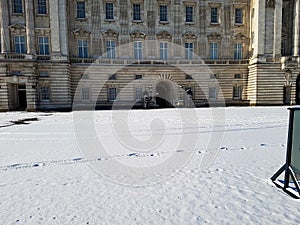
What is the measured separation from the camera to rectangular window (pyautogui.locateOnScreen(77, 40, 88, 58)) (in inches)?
1223

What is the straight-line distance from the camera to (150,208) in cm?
336

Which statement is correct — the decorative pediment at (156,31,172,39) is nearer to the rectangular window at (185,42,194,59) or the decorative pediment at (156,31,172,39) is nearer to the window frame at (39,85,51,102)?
the rectangular window at (185,42,194,59)

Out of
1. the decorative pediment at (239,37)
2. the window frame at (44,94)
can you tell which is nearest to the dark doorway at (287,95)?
the decorative pediment at (239,37)

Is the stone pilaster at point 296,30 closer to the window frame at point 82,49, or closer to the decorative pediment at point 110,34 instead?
the decorative pediment at point 110,34

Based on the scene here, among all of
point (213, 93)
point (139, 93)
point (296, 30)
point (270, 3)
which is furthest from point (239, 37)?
point (139, 93)

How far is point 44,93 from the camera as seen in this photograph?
2856 centimetres

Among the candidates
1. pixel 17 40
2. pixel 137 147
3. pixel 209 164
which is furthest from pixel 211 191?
pixel 17 40

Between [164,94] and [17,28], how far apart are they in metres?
24.5

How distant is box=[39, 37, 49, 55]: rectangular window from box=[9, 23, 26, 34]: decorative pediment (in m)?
2.63

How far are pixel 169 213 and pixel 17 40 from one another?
111ft

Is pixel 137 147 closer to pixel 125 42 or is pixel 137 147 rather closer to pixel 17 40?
pixel 125 42

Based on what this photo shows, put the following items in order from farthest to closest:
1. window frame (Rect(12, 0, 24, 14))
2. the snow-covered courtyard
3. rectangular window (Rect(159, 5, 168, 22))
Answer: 1. rectangular window (Rect(159, 5, 168, 22))
2. window frame (Rect(12, 0, 24, 14))
3. the snow-covered courtyard

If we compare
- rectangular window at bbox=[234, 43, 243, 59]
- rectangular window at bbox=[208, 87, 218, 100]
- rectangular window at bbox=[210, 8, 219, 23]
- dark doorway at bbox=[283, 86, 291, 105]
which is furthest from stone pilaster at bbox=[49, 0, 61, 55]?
dark doorway at bbox=[283, 86, 291, 105]

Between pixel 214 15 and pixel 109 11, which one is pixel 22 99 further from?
pixel 214 15
